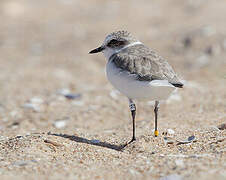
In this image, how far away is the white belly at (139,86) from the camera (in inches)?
168

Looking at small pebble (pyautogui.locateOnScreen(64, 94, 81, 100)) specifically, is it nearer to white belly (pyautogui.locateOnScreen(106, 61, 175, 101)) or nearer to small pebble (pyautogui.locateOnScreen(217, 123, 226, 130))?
white belly (pyautogui.locateOnScreen(106, 61, 175, 101))

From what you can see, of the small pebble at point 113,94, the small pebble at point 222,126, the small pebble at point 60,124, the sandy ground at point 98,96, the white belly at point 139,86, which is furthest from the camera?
the small pebble at point 113,94

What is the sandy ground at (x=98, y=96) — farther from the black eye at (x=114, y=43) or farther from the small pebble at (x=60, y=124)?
the black eye at (x=114, y=43)

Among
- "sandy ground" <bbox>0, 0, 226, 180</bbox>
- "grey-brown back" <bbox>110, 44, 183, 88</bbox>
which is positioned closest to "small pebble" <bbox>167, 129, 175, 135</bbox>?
"sandy ground" <bbox>0, 0, 226, 180</bbox>

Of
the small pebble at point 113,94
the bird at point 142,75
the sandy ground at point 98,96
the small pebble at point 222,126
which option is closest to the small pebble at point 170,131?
the sandy ground at point 98,96

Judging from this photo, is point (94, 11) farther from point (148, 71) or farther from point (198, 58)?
point (148, 71)

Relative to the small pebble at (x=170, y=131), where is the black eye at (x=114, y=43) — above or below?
above

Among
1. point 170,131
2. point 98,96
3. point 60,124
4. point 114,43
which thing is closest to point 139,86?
point 114,43

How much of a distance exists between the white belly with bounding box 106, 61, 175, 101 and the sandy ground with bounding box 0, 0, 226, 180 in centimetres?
55

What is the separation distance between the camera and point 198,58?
9.26 m

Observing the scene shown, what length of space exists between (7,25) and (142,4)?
4.74 meters

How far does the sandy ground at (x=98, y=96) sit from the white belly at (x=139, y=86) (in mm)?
548

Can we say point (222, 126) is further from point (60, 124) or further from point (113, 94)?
point (113, 94)

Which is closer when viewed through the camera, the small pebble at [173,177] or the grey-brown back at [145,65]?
the small pebble at [173,177]
